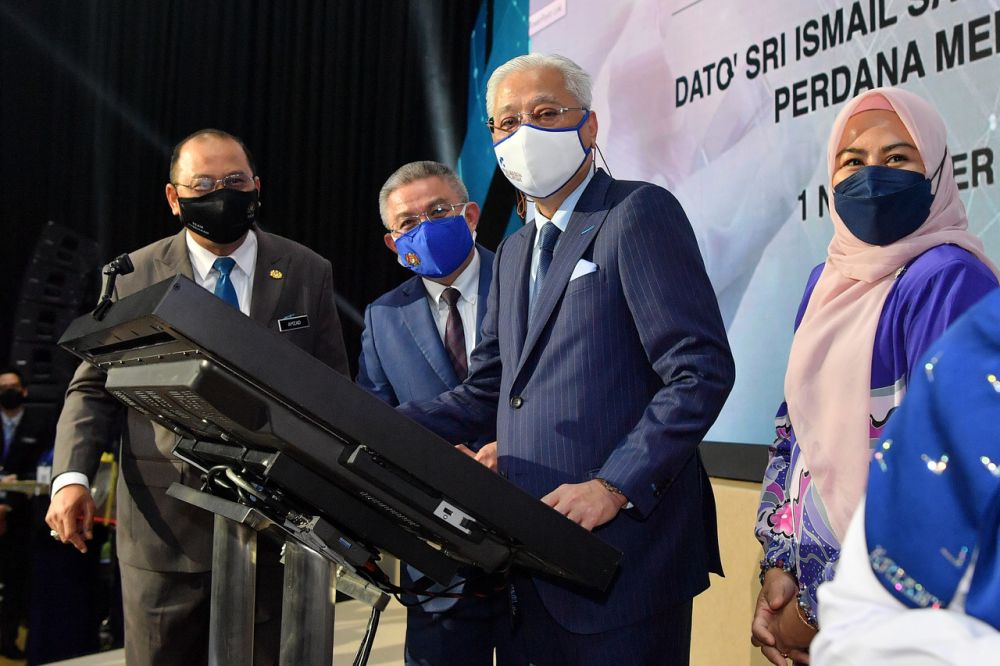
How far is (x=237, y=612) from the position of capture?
135 cm

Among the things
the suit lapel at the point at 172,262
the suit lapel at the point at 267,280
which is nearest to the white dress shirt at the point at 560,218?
the suit lapel at the point at 267,280

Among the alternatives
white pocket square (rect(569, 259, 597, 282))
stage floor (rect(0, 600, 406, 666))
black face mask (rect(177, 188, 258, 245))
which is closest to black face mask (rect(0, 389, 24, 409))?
stage floor (rect(0, 600, 406, 666))

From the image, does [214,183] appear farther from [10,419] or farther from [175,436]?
[10,419]

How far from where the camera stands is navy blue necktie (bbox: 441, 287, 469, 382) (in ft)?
7.50

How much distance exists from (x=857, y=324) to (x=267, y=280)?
4.90ft

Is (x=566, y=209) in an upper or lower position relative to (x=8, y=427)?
upper

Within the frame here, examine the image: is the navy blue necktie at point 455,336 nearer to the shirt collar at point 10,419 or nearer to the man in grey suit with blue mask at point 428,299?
the man in grey suit with blue mask at point 428,299

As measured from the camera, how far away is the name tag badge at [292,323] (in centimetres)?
220

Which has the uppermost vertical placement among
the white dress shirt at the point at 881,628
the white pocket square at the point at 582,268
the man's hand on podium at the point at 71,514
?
the white pocket square at the point at 582,268

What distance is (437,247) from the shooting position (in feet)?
7.70

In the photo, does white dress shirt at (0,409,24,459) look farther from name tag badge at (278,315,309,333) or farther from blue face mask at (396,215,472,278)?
blue face mask at (396,215,472,278)

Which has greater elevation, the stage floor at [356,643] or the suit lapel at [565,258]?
the suit lapel at [565,258]

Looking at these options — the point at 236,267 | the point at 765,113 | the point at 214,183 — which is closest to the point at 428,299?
the point at 236,267

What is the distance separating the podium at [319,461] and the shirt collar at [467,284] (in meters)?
1.23
